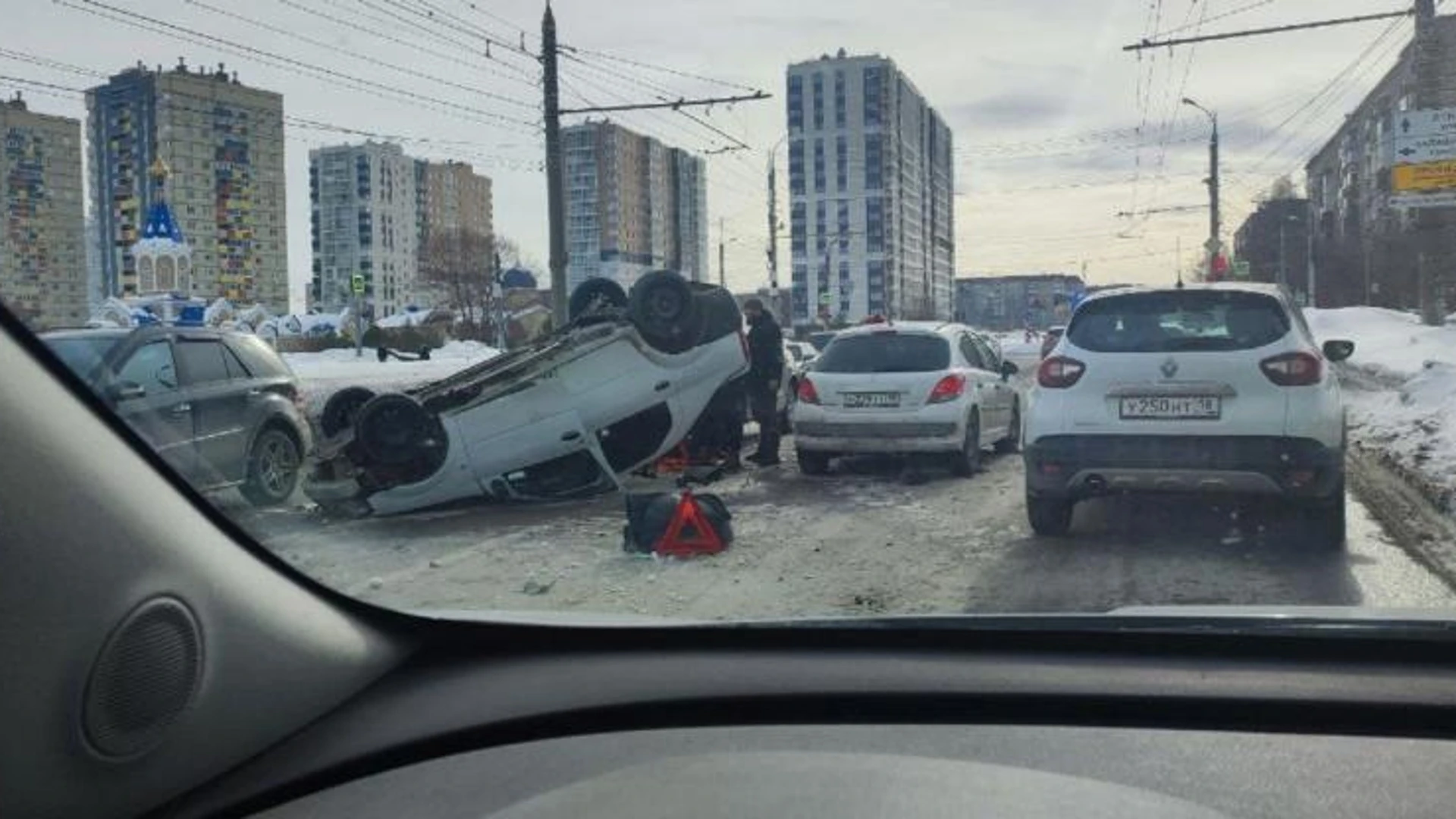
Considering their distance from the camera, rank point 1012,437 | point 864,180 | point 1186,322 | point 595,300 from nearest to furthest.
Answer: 1. point 864,180
2. point 1186,322
3. point 595,300
4. point 1012,437

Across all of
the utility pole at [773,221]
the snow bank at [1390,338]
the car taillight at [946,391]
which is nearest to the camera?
the utility pole at [773,221]

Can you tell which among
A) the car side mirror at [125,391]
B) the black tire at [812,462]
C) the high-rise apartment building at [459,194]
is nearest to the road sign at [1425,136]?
the black tire at [812,462]

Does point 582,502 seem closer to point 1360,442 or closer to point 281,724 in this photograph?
point 281,724

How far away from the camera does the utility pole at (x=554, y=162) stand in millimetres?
5484

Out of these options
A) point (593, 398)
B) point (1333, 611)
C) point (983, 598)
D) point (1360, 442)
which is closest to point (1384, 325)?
point (1360, 442)

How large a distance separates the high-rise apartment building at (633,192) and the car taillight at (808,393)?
211 inches

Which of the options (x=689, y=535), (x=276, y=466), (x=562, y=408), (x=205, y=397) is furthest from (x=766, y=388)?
(x=205, y=397)

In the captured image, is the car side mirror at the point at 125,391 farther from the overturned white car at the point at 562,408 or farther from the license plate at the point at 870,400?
the license plate at the point at 870,400

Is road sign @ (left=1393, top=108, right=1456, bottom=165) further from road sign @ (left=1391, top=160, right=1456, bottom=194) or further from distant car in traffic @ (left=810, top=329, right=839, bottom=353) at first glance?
distant car in traffic @ (left=810, top=329, right=839, bottom=353)

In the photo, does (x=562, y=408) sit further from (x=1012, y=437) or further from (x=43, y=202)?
(x=43, y=202)

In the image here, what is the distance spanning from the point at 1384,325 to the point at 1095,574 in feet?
92.0

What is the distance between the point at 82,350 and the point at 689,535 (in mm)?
4350

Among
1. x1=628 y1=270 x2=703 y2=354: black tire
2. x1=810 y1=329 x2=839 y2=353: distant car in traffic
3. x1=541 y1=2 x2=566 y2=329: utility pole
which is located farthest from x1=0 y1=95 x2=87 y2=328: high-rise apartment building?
x1=810 y1=329 x2=839 y2=353: distant car in traffic

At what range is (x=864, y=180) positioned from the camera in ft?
17.6
